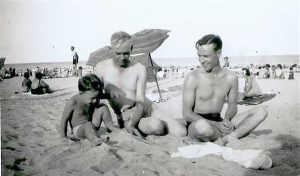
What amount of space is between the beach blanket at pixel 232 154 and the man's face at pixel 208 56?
1.55 feet

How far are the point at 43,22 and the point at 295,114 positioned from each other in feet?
6.59

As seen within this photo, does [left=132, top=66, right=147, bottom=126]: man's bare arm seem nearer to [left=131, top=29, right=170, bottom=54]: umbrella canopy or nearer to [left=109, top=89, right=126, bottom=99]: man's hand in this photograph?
[left=109, top=89, right=126, bottom=99]: man's hand

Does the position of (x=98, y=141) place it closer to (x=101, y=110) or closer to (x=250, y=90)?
(x=101, y=110)

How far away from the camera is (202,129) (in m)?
1.81

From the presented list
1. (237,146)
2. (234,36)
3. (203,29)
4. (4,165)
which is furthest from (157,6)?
(4,165)

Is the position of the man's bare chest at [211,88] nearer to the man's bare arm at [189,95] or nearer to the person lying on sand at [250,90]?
the man's bare arm at [189,95]

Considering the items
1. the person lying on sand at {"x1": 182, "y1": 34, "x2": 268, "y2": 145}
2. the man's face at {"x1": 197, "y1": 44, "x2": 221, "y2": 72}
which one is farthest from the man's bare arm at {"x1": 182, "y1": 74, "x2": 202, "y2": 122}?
the man's face at {"x1": 197, "y1": 44, "x2": 221, "y2": 72}

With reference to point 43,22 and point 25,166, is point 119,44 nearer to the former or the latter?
point 43,22

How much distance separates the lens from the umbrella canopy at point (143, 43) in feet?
8.14

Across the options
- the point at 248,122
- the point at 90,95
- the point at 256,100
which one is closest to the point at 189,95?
the point at 248,122

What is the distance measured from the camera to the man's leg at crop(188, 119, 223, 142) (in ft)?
5.94

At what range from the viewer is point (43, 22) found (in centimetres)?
226

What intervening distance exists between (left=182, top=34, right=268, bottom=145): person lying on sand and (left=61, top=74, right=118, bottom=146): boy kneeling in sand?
1.64ft

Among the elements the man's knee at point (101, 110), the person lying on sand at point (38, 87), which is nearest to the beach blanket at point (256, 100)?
the man's knee at point (101, 110)
